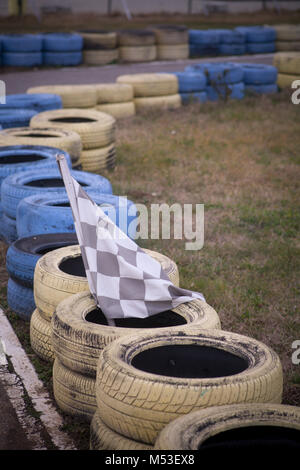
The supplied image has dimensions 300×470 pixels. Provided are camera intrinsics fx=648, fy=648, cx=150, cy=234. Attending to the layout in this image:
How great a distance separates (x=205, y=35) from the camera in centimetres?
2120

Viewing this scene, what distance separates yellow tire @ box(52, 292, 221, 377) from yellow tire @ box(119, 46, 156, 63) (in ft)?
55.3

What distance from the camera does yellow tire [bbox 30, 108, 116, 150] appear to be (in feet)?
28.9

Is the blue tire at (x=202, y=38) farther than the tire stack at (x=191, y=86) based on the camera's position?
Yes

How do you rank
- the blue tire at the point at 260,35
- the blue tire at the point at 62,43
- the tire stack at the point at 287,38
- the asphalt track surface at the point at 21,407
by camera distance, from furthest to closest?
1. the tire stack at the point at 287,38
2. the blue tire at the point at 260,35
3. the blue tire at the point at 62,43
4. the asphalt track surface at the point at 21,407

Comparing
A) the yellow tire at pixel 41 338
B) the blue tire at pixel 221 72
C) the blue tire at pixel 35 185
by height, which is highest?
the blue tire at pixel 221 72

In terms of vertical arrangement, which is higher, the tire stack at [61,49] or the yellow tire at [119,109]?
the tire stack at [61,49]

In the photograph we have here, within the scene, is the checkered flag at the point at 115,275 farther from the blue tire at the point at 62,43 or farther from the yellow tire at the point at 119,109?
the blue tire at the point at 62,43

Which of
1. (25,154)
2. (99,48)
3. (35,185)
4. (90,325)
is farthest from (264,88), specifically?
(90,325)

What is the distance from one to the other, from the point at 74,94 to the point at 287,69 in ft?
22.8

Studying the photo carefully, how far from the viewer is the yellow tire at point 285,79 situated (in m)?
16.0

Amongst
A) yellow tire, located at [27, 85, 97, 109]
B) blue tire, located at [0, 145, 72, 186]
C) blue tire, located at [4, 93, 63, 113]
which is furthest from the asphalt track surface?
yellow tire, located at [27, 85, 97, 109]

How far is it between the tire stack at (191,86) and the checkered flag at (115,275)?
34.0ft

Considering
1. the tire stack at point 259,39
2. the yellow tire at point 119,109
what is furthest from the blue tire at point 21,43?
the tire stack at point 259,39

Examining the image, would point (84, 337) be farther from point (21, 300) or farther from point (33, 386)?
point (21, 300)
